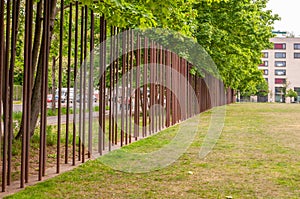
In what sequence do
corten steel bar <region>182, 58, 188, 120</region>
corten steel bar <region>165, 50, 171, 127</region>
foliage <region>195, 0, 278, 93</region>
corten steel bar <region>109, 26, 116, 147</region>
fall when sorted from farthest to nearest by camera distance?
1. foliage <region>195, 0, 278, 93</region>
2. corten steel bar <region>182, 58, 188, 120</region>
3. corten steel bar <region>165, 50, 171, 127</region>
4. corten steel bar <region>109, 26, 116, 147</region>

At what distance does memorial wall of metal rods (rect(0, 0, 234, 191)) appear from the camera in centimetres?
630

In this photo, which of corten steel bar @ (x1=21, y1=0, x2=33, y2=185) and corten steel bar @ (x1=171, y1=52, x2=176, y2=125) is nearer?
corten steel bar @ (x1=21, y1=0, x2=33, y2=185)

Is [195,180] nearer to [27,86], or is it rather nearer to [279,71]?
[27,86]

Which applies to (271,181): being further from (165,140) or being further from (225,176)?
(165,140)

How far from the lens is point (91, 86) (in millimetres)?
8875

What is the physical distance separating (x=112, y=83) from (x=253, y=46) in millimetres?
15471

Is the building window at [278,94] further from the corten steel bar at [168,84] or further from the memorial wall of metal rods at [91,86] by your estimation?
the corten steel bar at [168,84]

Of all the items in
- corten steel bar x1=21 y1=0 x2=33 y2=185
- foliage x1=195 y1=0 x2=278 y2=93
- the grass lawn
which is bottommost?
the grass lawn

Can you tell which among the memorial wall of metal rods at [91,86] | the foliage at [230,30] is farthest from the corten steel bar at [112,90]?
the foliage at [230,30]

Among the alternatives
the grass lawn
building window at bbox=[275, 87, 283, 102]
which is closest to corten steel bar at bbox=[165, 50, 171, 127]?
the grass lawn

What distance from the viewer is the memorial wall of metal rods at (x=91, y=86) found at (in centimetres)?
630

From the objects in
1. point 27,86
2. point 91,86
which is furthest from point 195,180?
point 91,86

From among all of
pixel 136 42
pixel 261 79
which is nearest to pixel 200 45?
pixel 136 42

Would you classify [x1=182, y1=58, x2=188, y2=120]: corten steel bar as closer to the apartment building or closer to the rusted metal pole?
the rusted metal pole
